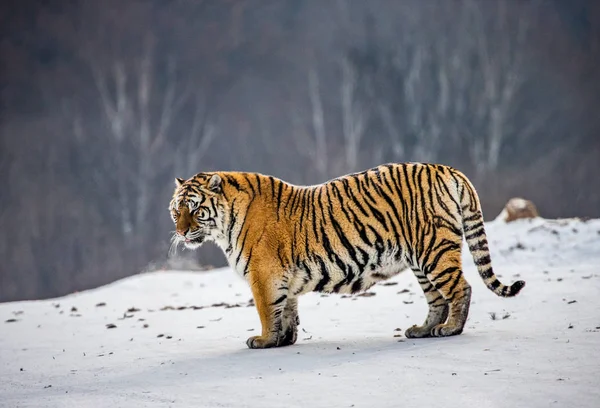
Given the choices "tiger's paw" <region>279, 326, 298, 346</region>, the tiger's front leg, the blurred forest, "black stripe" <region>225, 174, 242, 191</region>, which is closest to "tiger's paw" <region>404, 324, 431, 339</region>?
"tiger's paw" <region>279, 326, 298, 346</region>

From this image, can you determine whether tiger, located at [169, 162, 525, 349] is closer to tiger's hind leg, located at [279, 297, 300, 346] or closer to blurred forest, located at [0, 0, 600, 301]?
tiger's hind leg, located at [279, 297, 300, 346]

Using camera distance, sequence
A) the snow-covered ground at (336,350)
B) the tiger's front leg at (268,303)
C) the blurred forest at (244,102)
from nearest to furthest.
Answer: the snow-covered ground at (336,350)
the tiger's front leg at (268,303)
the blurred forest at (244,102)

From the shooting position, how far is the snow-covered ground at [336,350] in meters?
4.22

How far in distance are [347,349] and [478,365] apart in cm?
114

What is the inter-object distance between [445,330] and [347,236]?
0.97m

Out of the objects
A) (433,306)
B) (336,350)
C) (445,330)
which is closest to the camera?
(336,350)

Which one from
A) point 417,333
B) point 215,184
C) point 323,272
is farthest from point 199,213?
point 417,333

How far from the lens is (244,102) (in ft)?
84.9

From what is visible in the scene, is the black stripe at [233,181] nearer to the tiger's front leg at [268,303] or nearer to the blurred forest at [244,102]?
the tiger's front leg at [268,303]

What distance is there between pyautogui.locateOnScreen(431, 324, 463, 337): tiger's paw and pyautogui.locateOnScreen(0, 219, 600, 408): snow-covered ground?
69 millimetres

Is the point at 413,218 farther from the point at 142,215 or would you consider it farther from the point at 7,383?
the point at 142,215

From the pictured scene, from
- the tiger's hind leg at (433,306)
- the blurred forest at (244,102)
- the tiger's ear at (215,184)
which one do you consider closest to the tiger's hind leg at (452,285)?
the tiger's hind leg at (433,306)

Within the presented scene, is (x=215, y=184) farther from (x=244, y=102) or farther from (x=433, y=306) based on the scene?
(x=244, y=102)

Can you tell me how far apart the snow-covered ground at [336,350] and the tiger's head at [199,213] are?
869mm
